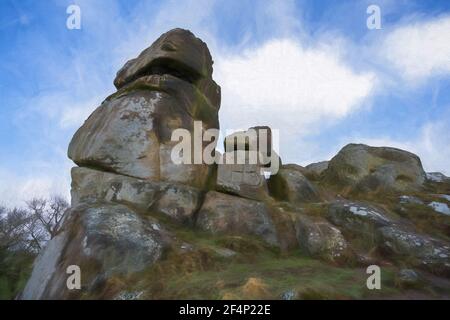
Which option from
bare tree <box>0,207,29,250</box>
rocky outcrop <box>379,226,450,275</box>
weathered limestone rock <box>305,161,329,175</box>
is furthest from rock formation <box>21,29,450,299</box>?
bare tree <box>0,207,29,250</box>

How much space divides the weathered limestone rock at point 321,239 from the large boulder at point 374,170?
22.5 feet

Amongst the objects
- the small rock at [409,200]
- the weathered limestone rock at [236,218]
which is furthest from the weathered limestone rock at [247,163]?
the small rock at [409,200]

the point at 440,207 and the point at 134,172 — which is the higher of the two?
the point at 134,172

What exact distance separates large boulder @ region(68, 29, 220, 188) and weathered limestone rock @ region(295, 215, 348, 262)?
17.3 feet

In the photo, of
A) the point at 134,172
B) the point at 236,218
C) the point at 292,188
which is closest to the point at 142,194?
the point at 134,172

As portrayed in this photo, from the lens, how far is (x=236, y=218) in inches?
545

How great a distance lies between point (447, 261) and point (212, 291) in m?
7.94

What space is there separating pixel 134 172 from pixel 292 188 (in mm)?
7952

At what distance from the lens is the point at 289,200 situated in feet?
55.9

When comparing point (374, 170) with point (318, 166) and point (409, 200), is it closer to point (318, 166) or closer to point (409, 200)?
point (409, 200)

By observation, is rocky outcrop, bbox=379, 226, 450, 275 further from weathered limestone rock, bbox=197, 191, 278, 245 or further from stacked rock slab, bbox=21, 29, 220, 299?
stacked rock slab, bbox=21, 29, 220, 299

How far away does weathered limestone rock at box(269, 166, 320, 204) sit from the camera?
17172 millimetres

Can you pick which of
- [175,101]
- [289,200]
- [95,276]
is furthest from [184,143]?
[95,276]

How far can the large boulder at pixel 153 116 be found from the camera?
15609mm
